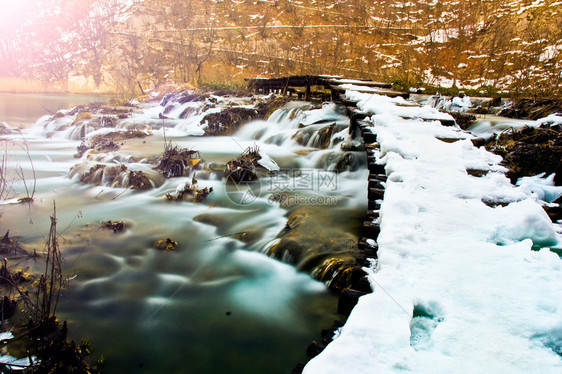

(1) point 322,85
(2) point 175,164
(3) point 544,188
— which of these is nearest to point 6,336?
(2) point 175,164

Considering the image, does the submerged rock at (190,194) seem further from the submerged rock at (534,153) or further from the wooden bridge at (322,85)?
the submerged rock at (534,153)

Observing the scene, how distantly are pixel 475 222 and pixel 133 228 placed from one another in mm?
5487

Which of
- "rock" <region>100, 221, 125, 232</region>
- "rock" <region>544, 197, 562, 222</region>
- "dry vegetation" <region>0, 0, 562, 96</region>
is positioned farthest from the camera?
"dry vegetation" <region>0, 0, 562, 96</region>

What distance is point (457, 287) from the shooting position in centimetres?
206

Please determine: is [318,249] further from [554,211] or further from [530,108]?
[530,108]

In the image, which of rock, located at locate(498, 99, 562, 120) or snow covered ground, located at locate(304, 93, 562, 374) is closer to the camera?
snow covered ground, located at locate(304, 93, 562, 374)

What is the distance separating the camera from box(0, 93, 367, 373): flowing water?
3.17m

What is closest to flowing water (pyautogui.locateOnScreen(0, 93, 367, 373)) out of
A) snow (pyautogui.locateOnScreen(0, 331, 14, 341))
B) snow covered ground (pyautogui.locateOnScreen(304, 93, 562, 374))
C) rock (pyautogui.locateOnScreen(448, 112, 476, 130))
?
snow (pyautogui.locateOnScreen(0, 331, 14, 341))

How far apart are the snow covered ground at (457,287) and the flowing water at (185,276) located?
5.08 ft

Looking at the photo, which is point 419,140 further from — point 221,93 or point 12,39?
point 12,39

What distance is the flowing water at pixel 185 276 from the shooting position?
3.17 m

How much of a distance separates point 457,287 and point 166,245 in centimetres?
436

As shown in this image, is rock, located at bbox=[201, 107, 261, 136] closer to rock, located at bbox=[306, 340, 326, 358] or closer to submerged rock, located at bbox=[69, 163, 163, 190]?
submerged rock, located at bbox=[69, 163, 163, 190]

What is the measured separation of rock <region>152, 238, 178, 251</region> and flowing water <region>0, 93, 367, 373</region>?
0.29 feet
